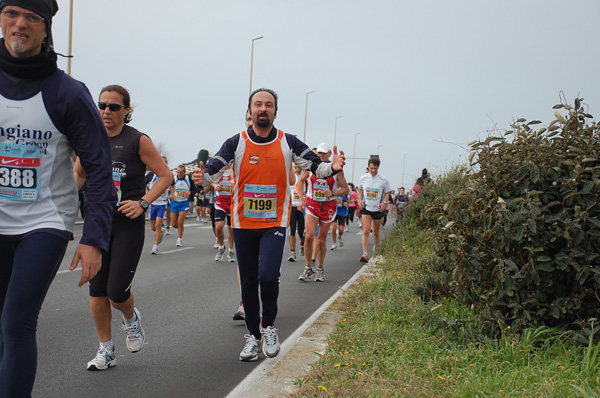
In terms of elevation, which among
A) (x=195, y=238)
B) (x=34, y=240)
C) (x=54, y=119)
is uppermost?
(x=54, y=119)

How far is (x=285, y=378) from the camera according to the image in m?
4.62

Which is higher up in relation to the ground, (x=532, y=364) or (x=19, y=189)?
(x=19, y=189)

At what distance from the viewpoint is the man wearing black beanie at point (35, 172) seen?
2.93 metres

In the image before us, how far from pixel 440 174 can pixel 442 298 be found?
9352 mm

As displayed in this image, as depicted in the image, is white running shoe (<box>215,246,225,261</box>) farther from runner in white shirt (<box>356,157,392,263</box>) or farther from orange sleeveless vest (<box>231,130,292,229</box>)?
orange sleeveless vest (<box>231,130,292,229</box>)

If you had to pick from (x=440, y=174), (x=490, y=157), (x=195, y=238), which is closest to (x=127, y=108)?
(x=490, y=157)

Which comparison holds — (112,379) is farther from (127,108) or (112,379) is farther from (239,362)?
(127,108)

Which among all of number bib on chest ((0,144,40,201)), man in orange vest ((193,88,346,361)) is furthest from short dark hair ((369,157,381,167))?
number bib on chest ((0,144,40,201))

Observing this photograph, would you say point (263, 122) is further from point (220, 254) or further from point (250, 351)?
point (220, 254)

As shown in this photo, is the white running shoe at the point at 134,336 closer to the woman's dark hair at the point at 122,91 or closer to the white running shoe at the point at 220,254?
the woman's dark hair at the point at 122,91

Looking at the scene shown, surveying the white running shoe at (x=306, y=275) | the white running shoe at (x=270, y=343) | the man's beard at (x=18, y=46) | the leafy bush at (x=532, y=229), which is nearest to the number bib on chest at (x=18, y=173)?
the man's beard at (x=18, y=46)

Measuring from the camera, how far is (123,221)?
5008mm

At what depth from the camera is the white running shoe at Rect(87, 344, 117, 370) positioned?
16.8 ft

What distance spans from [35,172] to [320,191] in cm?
824
